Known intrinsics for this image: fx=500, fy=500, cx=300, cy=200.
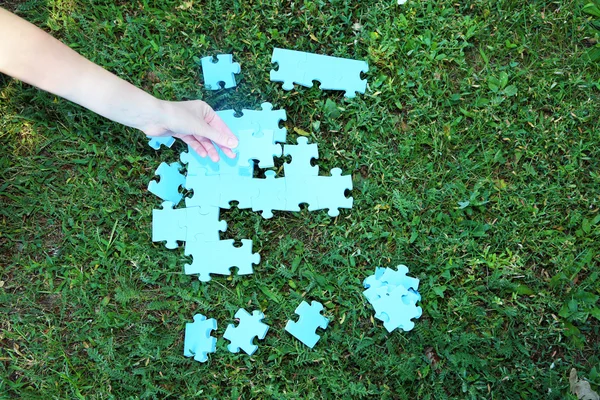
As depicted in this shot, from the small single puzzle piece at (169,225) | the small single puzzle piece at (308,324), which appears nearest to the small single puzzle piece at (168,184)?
the small single puzzle piece at (169,225)

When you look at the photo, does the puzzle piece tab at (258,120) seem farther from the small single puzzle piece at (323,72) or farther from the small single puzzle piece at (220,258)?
the small single puzzle piece at (220,258)

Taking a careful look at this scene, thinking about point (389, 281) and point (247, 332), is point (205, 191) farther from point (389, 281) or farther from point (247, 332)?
point (389, 281)

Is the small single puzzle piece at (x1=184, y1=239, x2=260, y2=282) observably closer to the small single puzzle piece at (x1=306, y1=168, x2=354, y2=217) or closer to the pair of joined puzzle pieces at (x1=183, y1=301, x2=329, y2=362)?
the pair of joined puzzle pieces at (x1=183, y1=301, x2=329, y2=362)

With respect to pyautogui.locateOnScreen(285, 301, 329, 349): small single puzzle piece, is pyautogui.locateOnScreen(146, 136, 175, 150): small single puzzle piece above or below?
above

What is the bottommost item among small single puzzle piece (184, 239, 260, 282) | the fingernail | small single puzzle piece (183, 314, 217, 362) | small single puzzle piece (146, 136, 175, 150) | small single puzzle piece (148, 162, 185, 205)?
small single puzzle piece (183, 314, 217, 362)

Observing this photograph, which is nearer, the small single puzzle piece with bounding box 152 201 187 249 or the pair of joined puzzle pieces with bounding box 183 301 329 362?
the pair of joined puzzle pieces with bounding box 183 301 329 362

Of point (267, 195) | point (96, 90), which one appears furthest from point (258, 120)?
point (96, 90)

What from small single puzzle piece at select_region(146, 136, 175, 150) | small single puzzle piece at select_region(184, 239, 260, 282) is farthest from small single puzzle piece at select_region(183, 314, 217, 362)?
small single puzzle piece at select_region(146, 136, 175, 150)
